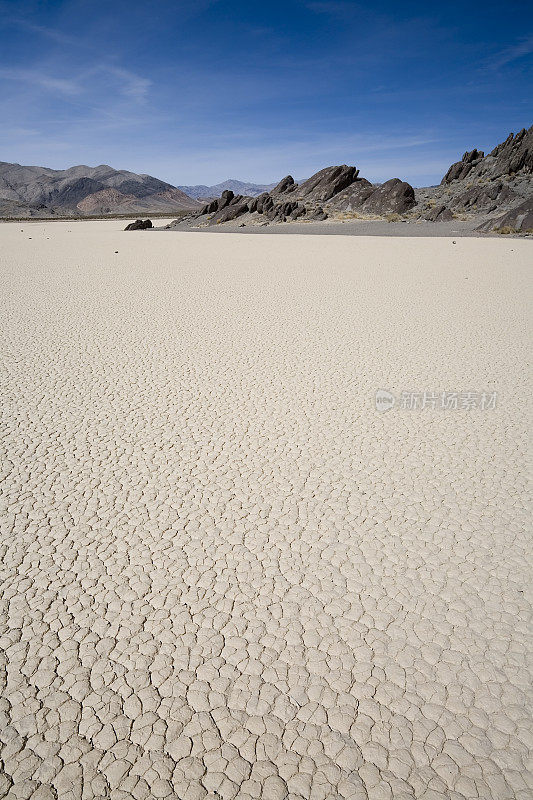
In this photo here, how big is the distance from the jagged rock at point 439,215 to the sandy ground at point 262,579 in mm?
33849

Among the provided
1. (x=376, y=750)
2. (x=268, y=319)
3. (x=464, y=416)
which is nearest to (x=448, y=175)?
(x=268, y=319)

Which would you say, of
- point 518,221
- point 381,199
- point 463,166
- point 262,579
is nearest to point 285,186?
point 381,199

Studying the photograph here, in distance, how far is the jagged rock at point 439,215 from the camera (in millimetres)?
36094

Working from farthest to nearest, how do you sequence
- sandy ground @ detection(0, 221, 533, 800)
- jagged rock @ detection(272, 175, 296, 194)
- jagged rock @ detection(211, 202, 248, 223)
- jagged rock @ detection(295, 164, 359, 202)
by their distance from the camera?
jagged rock @ detection(272, 175, 296, 194) → jagged rock @ detection(295, 164, 359, 202) → jagged rock @ detection(211, 202, 248, 223) → sandy ground @ detection(0, 221, 533, 800)

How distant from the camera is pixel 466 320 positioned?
8641mm

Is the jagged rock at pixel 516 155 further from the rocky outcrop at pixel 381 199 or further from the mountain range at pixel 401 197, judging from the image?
the rocky outcrop at pixel 381 199

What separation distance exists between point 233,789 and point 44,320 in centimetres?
862

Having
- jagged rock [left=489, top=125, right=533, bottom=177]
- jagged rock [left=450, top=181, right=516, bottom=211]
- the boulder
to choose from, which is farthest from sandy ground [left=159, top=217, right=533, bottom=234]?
jagged rock [left=489, top=125, right=533, bottom=177]

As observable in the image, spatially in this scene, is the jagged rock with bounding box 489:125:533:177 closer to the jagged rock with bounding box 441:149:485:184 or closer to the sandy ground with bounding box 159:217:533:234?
the jagged rock with bounding box 441:149:485:184

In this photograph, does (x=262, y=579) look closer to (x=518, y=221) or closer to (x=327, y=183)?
(x=518, y=221)

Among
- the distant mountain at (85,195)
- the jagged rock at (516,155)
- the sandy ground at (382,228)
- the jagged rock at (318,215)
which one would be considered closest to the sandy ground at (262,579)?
the sandy ground at (382,228)

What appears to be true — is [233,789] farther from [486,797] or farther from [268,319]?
[268,319]

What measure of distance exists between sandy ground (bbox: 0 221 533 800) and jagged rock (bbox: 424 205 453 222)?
33.8 m

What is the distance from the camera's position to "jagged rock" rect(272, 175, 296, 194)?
53594 mm
